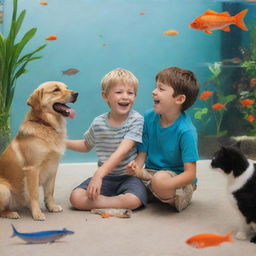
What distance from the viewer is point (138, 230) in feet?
7.23

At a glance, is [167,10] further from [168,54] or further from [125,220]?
[125,220]

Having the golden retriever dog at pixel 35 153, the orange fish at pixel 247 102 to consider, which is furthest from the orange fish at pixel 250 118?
the golden retriever dog at pixel 35 153

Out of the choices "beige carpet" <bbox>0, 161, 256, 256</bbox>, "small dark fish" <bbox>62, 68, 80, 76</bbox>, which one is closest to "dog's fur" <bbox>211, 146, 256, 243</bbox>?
"beige carpet" <bbox>0, 161, 256, 256</bbox>

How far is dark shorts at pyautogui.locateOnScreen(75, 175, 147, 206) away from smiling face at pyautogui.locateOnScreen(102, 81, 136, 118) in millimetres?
447

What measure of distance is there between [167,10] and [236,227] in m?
3.52

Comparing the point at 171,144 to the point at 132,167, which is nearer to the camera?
the point at 132,167

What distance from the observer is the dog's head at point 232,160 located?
Result: 2.10 m

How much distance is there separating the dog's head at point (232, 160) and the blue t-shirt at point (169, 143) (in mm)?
383

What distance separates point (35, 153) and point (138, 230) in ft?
2.54

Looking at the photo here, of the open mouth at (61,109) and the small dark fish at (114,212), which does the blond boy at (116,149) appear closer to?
the small dark fish at (114,212)

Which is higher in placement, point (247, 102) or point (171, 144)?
point (247, 102)

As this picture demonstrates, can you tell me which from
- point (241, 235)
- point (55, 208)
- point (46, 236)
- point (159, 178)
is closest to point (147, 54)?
point (159, 178)

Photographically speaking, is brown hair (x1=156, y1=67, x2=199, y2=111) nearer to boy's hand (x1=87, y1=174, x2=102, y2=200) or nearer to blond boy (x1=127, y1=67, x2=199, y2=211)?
blond boy (x1=127, y1=67, x2=199, y2=211)

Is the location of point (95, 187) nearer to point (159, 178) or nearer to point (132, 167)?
point (132, 167)
